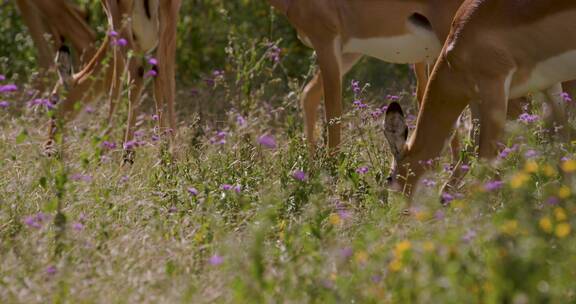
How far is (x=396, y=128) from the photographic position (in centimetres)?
559

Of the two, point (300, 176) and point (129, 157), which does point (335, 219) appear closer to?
point (300, 176)

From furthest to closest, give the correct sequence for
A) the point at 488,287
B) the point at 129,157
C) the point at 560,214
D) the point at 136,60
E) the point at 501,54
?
the point at 136,60 → the point at 129,157 → the point at 501,54 → the point at 560,214 → the point at 488,287

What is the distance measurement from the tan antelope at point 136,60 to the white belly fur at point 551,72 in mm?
2206

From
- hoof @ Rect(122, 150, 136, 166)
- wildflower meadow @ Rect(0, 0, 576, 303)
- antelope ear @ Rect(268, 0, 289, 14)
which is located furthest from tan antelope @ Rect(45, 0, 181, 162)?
antelope ear @ Rect(268, 0, 289, 14)

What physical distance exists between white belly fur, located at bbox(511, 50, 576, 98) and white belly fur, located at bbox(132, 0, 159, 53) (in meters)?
2.48

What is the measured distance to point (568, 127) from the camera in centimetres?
601

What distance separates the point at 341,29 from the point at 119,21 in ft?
4.24

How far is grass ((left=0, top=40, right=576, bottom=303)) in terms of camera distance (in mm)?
3830

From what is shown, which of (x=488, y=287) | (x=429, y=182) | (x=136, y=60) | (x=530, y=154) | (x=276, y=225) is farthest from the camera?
(x=136, y=60)

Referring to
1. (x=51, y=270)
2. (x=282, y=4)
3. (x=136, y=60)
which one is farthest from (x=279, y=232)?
(x=136, y=60)

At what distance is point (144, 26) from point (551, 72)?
104 inches

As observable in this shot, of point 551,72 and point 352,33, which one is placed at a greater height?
point 551,72

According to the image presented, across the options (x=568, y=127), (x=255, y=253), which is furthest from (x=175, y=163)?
(x=255, y=253)

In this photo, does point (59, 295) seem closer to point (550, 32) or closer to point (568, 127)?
point (550, 32)
